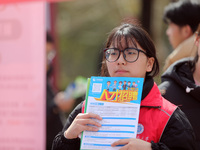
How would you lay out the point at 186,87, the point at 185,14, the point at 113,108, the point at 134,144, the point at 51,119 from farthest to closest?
the point at 51,119 → the point at 185,14 → the point at 186,87 → the point at 113,108 → the point at 134,144

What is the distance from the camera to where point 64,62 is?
1319 centimetres

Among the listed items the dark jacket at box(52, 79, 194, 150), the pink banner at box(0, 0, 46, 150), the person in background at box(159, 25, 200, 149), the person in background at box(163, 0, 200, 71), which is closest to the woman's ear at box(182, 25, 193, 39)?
the person in background at box(163, 0, 200, 71)

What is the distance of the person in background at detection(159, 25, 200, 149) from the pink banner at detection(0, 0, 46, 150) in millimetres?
1598

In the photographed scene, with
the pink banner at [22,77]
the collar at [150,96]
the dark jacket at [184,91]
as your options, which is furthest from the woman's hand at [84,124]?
the pink banner at [22,77]

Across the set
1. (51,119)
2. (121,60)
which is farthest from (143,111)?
(51,119)

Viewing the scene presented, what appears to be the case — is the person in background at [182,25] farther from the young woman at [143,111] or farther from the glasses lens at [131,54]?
the glasses lens at [131,54]

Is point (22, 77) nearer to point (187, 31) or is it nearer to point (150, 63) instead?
point (187, 31)

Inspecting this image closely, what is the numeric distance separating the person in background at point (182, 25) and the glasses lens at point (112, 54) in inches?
36.4

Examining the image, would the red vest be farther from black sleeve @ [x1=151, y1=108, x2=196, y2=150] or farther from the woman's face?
the woman's face

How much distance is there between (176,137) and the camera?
1589 mm

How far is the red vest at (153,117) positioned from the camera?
1638 millimetres

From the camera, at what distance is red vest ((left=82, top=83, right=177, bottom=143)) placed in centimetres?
164

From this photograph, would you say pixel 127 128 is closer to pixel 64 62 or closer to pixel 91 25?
pixel 91 25

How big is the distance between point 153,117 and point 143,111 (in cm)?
6
